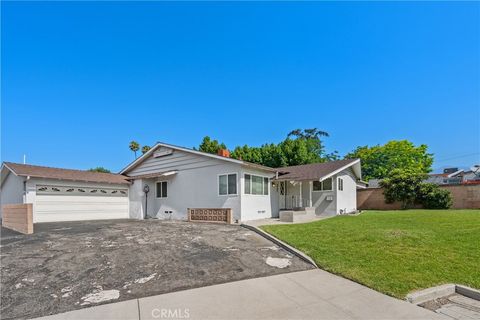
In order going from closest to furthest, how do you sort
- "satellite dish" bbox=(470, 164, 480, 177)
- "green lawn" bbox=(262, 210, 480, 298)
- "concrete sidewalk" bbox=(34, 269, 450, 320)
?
1. "concrete sidewalk" bbox=(34, 269, 450, 320)
2. "green lawn" bbox=(262, 210, 480, 298)
3. "satellite dish" bbox=(470, 164, 480, 177)

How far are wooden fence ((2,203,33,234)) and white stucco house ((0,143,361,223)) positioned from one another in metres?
1.45

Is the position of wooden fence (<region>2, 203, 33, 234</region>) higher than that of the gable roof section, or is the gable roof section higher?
the gable roof section

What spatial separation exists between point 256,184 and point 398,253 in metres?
9.29

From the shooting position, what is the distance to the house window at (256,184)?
1465 cm

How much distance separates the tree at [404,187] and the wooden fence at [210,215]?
1392 cm

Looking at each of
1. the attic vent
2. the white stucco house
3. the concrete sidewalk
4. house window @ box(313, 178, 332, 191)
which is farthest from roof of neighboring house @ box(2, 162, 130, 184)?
the concrete sidewalk

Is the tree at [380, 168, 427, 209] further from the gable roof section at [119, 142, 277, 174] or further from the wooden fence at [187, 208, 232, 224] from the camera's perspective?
the wooden fence at [187, 208, 232, 224]

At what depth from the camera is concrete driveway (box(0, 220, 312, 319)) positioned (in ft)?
15.4

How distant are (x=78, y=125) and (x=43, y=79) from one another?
6.35 meters

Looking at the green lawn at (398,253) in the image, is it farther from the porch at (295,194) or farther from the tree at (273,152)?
the tree at (273,152)

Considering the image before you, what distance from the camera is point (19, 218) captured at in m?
11.7

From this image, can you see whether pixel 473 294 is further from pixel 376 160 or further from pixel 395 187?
pixel 376 160

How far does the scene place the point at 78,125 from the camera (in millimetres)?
20516


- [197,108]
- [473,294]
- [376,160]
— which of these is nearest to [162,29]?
[197,108]
